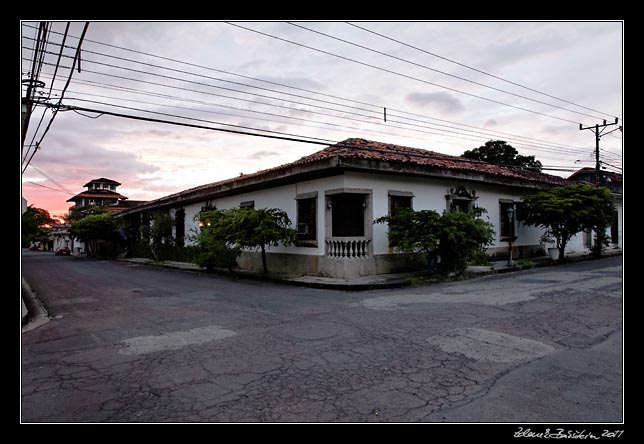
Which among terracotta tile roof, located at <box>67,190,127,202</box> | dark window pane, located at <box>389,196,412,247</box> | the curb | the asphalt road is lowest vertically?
the curb

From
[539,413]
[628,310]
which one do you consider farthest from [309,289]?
[628,310]

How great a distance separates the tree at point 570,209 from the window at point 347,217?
27.6 ft

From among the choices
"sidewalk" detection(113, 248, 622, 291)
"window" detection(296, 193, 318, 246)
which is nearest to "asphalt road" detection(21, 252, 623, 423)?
Answer: "sidewalk" detection(113, 248, 622, 291)

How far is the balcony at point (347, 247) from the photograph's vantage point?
13.4 meters

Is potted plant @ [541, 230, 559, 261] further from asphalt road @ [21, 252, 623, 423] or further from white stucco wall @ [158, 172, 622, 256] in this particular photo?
asphalt road @ [21, 252, 623, 423]

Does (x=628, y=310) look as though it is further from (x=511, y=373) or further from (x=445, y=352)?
(x=445, y=352)

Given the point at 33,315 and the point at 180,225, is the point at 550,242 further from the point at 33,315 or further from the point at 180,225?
the point at 33,315

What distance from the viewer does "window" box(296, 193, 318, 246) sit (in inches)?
575

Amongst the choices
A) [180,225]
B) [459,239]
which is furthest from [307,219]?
[180,225]

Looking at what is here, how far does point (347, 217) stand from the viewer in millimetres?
14320

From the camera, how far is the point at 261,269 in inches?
680

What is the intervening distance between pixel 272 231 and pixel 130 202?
5371 cm

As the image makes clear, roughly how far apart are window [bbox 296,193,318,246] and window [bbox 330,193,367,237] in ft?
2.31

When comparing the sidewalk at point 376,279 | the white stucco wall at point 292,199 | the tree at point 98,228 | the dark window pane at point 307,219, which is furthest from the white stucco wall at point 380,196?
the tree at point 98,228
